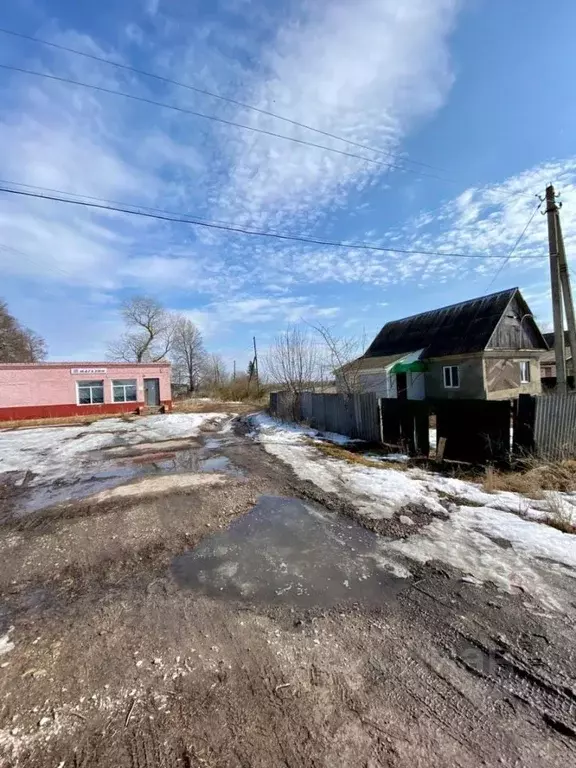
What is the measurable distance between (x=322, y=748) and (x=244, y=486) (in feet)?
16.0

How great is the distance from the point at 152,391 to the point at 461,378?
69.5ft

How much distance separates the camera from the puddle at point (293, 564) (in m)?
3.19

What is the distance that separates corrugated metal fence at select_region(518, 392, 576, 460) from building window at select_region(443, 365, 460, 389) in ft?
44.2

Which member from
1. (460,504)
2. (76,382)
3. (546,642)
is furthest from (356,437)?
(76,382)

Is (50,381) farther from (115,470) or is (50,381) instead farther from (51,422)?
(115,470)

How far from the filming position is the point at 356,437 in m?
11.3

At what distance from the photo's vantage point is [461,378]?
65.0ft

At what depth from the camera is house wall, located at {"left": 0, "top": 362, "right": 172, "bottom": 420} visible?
2275 centimetres

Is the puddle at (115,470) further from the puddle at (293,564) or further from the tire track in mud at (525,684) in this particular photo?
the tire track in mud at (525,684)

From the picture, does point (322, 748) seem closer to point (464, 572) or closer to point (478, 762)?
point (478, 762)

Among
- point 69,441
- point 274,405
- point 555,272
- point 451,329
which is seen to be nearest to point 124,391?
point 69,441

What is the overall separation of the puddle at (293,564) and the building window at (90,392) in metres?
23.9

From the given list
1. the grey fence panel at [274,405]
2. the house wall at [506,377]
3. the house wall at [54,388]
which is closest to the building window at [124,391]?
the house wall at [54,388]

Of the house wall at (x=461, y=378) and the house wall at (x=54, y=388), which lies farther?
the house wall at (x=54, y=388)
